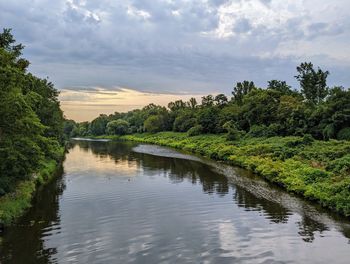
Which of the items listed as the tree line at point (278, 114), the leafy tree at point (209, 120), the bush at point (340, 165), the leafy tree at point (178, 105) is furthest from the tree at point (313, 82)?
the leafy tree at point (178, 105)

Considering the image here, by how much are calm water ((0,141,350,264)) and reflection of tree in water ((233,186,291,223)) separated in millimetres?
66

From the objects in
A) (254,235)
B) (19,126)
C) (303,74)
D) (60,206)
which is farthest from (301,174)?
(303,74)

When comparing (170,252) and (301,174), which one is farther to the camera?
(301,174)

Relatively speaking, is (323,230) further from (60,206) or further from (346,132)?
(346,132)

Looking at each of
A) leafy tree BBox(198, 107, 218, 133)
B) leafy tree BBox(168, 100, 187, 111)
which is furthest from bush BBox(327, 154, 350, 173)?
leafy tree BBox(168, 100, 187, 111)

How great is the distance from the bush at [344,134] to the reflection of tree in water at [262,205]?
78.8 feet

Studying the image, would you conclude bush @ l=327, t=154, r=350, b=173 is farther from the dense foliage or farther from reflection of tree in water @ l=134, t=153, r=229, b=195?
the dense foliage

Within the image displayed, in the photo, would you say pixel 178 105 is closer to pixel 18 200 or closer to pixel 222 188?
pixel 222 188

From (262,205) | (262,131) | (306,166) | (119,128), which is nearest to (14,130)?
(262,205)

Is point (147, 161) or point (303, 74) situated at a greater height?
point (303, 74)

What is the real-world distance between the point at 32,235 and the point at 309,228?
16.0 m

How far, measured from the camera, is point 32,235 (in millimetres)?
21328

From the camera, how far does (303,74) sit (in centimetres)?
8631

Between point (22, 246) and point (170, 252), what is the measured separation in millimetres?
7552
